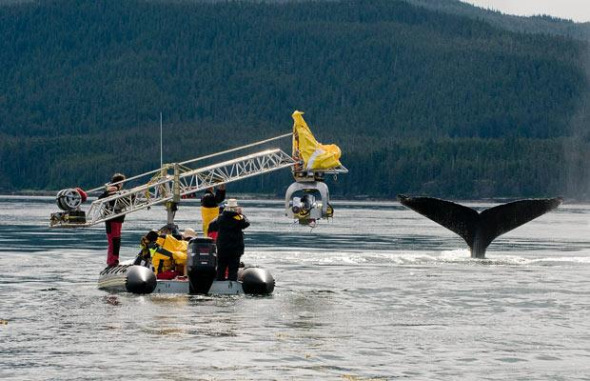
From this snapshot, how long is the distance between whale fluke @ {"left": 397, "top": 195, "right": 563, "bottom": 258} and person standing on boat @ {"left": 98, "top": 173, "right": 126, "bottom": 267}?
12.3m

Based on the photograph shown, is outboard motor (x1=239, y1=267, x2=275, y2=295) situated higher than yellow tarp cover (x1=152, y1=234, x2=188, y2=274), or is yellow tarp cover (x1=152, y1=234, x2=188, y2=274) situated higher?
yellow tarp cover (x1=152, y1=234, x2=188, y2=274)

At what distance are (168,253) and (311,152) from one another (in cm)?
717

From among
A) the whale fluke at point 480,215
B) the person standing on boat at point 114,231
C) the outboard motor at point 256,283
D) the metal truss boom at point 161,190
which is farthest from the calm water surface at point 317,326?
the metal truss boom at point 161,190

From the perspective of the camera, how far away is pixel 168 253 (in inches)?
1572

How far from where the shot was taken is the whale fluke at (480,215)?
176 ft

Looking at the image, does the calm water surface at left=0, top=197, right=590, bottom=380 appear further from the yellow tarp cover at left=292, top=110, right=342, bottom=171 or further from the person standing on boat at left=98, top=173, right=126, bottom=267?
the yellow tarp cover at left=292, top=110, right=342, bottom=171

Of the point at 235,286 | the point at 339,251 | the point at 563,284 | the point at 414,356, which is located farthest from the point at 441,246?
the point at 414,356

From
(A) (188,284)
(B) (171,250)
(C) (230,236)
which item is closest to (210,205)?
(B) (171,250)

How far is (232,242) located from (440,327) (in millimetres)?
8384

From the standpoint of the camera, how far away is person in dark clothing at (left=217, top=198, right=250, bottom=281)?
39000 millimetres

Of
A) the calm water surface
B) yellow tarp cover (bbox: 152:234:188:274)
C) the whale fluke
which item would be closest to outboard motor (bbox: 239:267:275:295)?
the calm water surface

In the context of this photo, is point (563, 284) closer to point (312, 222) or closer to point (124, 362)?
point (312, 222)

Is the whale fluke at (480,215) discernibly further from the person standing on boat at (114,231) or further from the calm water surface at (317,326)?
the person standing on boat at (114,231)

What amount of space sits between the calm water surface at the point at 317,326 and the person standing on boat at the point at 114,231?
1.16m
